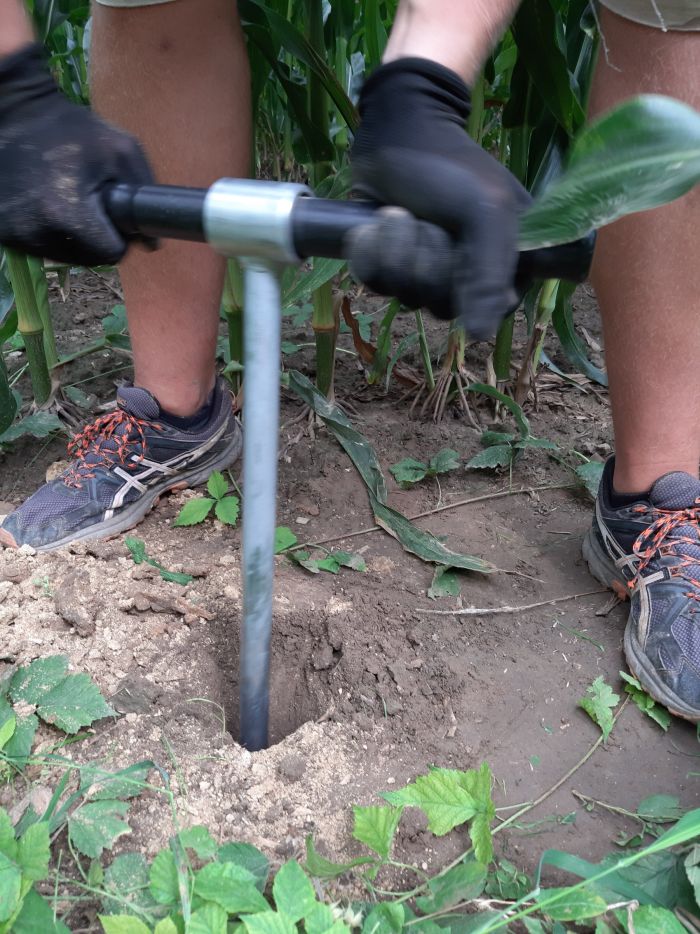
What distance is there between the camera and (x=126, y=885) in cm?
68

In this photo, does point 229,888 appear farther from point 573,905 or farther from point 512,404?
point 512,404

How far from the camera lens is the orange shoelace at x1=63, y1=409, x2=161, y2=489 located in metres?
1.27

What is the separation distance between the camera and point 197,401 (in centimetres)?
137

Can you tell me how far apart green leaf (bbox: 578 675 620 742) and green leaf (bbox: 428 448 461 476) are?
549 millimetres

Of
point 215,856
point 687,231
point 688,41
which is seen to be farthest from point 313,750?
point 688,41

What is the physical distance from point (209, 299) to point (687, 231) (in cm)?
78

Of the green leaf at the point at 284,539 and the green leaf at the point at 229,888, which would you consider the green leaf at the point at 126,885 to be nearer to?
the green leaf at the point at 229,888

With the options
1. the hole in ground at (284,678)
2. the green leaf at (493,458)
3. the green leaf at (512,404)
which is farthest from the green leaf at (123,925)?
the green leaf at (512,404)

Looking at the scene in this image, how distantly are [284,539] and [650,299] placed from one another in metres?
0.68

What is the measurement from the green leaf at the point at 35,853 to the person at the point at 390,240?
532 mm

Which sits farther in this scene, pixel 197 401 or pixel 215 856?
pixel 197 401

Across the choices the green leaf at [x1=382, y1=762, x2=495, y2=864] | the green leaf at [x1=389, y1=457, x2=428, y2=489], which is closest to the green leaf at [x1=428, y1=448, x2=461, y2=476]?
the green leaf at [x1=389, y1=457, x2=428, y2=489]

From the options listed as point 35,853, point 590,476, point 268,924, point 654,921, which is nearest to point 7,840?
point 35,853

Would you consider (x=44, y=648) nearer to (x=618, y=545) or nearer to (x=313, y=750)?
(x=313, y=750)
